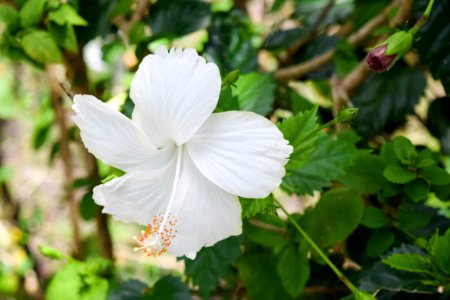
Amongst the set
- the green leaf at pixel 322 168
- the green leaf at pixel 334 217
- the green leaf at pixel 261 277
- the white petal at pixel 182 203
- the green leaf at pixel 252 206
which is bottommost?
the green leaf at pixel 261 277

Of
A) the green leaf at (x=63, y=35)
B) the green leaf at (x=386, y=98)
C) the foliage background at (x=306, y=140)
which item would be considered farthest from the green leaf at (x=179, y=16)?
the green leaf at (x=386, y=98)

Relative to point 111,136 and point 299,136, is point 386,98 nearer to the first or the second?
point 299,136

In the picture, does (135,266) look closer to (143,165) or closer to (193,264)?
(193,264)

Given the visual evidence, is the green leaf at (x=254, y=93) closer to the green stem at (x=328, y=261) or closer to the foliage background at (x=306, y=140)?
the foliage background at (x=306, y=140)

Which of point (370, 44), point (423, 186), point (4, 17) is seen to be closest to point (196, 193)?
point (423, 186)

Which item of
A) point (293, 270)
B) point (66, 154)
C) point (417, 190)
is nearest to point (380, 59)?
point (417, 190)

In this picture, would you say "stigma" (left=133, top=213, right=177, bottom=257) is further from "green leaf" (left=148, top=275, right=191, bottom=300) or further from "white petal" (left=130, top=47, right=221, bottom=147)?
"green leaf" (left=148, top=275, right=191, bottom=300)
